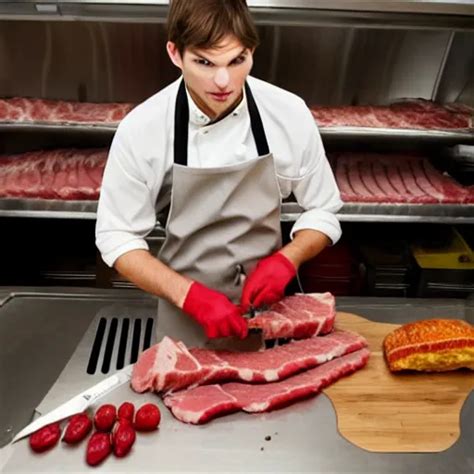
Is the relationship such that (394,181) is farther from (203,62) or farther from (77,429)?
(77,429)

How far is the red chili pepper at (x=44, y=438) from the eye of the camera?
150 cm

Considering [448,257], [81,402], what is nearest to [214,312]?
[81,402]

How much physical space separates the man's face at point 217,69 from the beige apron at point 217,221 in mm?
135

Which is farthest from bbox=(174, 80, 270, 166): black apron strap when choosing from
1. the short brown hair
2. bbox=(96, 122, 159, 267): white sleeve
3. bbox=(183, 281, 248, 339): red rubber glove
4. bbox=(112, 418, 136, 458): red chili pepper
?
bbox=(112, 418, 136, 458): red chili pepper

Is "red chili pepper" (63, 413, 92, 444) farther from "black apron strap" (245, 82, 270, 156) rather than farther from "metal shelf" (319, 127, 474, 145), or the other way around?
"metal shelf" (319, 127, 474, 145)

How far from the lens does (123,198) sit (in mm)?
1779

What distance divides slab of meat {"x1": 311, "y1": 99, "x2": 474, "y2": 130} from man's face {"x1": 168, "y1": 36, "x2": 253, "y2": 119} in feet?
3.21

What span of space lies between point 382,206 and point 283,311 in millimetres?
992

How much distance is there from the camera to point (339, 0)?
215 centimetres

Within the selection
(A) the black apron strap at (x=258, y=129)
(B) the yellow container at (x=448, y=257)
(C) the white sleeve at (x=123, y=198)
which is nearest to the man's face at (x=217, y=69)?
(A) the black apron strap at (x=258, y=129)

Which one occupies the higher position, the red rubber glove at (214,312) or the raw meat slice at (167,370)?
the red rubber glove at (214,312)

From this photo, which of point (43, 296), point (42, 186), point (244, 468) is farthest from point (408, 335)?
point (42, 186)

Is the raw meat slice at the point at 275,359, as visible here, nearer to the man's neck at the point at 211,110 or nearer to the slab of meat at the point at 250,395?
the slab of meat at the point at 250,395

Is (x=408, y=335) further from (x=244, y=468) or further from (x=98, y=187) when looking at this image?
(x=98, y=187)
